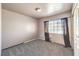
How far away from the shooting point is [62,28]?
3971mm

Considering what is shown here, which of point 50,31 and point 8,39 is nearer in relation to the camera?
point 8,39

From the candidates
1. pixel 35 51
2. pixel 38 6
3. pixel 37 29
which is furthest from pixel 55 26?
pixel 35 51

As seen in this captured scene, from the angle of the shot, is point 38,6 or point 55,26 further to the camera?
point 55,26

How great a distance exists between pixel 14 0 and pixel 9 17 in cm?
298

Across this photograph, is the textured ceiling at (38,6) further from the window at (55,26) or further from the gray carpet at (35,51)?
the gray carpet at (35,51)

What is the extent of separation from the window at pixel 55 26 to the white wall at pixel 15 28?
147cm

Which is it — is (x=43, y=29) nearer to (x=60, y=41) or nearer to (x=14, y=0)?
(x=60, y=41)

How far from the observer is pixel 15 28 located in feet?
12.2

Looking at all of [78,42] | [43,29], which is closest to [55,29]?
[43,29]

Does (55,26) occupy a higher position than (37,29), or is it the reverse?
(55,26)

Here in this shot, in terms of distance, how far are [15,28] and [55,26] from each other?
273 cm

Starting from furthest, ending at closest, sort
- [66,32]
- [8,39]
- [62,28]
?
[62,28], [66,32], [8,39]

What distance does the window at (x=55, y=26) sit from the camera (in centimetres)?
410

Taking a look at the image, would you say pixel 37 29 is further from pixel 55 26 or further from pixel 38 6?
pixel 38 6
